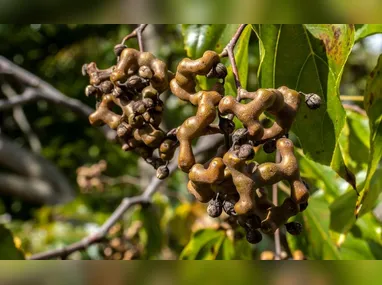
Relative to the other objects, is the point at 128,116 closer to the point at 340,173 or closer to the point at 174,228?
the point at 340,173

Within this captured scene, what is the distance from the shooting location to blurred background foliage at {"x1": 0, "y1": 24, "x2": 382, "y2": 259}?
1002 mm

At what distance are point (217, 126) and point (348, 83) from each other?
3245mm

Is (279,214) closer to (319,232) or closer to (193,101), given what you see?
(193,101)

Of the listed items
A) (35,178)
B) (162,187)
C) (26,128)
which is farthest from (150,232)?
(26,128)

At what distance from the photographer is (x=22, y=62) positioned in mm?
4062

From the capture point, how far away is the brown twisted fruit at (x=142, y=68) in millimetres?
568

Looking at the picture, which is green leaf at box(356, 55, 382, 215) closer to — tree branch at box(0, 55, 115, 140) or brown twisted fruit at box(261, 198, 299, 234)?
brown twisted fruit at box(261, 198, 299, 234)

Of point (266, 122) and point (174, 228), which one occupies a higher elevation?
point (266, 122)

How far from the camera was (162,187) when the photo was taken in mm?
2250

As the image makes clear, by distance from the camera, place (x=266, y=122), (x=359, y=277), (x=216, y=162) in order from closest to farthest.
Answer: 1. (x=359, y=277)
2. (x=216, y=162)
3. (x=266, y=122)

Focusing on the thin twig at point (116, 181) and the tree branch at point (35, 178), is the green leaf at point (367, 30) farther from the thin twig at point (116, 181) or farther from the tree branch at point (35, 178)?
the tree branch at point (35, 178)

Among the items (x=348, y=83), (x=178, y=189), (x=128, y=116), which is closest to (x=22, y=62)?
(x=178, y=189)

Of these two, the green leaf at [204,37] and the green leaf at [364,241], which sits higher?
the green leaf at [204,37]

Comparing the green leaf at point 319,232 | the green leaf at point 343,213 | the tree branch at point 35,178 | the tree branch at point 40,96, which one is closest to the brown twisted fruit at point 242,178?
the green leaf at point 343,213
